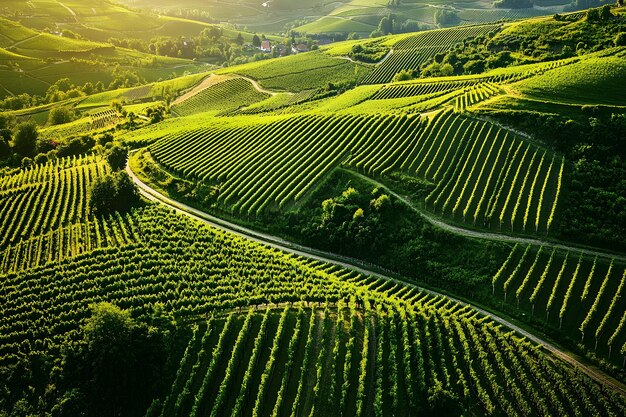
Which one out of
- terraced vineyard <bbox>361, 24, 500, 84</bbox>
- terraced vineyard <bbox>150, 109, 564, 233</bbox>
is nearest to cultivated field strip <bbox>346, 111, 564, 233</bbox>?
terraced vineyard <bbox>150, 109, 564, 233</bbox>

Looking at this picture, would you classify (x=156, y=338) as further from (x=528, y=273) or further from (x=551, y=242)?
(x=551, y=242)

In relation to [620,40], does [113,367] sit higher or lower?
lower

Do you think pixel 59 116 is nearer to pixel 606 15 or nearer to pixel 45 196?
pixel 45 196

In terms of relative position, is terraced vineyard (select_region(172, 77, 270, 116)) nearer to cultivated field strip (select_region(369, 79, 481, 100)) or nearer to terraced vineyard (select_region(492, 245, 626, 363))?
cultivated field strip (select_region(369, 79, 481, 100))

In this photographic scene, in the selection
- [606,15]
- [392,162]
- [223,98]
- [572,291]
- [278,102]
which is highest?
[606,15]

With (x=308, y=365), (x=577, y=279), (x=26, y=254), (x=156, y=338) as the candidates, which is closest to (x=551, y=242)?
(x=577, y=279)

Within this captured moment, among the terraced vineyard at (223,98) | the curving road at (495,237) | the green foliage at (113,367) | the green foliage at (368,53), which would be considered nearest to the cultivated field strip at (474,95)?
the curving road at (495,237)

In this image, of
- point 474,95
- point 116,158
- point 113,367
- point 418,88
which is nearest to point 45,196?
point 116,158

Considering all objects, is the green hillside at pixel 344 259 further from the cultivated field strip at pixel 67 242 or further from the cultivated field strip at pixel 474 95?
the cultivated field strip at pixel 474 95
